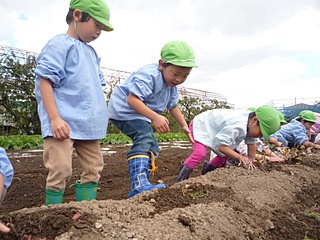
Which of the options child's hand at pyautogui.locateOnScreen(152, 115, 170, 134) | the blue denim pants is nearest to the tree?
the blue denim pants

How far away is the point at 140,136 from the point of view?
2.82 metres

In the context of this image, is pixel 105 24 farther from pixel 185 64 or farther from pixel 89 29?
pixel 185 64

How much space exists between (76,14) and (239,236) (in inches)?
70.3

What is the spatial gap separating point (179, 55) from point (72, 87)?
90cm

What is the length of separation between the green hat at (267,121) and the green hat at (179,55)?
3.82 ft

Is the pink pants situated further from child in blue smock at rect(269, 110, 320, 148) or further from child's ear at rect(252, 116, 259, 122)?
child in blue smock at rect(269, 110, 320, 148)

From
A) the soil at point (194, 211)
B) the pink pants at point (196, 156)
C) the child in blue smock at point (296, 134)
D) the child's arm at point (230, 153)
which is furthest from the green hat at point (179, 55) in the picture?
the child in blue smock at point (296, 134)

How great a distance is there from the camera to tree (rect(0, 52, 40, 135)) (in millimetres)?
11648

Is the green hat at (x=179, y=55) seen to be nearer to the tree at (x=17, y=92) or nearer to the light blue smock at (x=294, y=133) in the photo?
the light blue smock at (x=294, y=133)

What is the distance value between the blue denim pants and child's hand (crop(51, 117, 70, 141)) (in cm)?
66

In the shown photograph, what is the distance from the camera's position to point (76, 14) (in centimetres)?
241

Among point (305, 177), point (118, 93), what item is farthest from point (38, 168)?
point (305, 177)

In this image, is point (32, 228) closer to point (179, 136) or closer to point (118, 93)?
point (118, 93)

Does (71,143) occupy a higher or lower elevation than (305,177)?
higher
